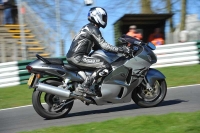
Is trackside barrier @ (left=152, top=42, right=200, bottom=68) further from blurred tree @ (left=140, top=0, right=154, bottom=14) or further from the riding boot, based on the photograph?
the riding boot

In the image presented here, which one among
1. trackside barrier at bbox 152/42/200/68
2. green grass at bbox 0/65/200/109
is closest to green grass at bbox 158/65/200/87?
green grass at bbox 0/65/200/109

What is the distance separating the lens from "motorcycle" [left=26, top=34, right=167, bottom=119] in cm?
678

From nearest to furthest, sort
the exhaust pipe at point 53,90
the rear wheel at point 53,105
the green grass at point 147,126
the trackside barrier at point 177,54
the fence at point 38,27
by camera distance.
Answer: the green grass at point 147,126 < the exhaust pipe at point 53,90 < the rear wheel at point 53,105 < the trackside barrier at point 177,54 < the fence at point 38,27

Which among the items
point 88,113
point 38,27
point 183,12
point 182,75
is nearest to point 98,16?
point 88,113

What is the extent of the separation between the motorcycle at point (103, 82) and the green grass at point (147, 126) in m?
1.07

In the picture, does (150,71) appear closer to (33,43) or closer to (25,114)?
(25,114)

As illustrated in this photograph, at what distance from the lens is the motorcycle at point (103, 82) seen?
678cm

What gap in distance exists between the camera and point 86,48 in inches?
276

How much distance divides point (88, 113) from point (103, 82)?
77cm

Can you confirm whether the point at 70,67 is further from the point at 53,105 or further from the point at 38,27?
the point at 38,27

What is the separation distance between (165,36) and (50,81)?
1000 centimetres

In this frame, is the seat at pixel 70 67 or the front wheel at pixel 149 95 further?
the front wheel at pixel 149 95

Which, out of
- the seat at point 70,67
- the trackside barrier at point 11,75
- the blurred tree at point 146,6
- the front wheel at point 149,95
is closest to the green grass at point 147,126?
the front wheel at point 149,95

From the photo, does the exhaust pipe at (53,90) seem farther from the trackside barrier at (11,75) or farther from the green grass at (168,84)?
the trackside barrier at (11,75)
